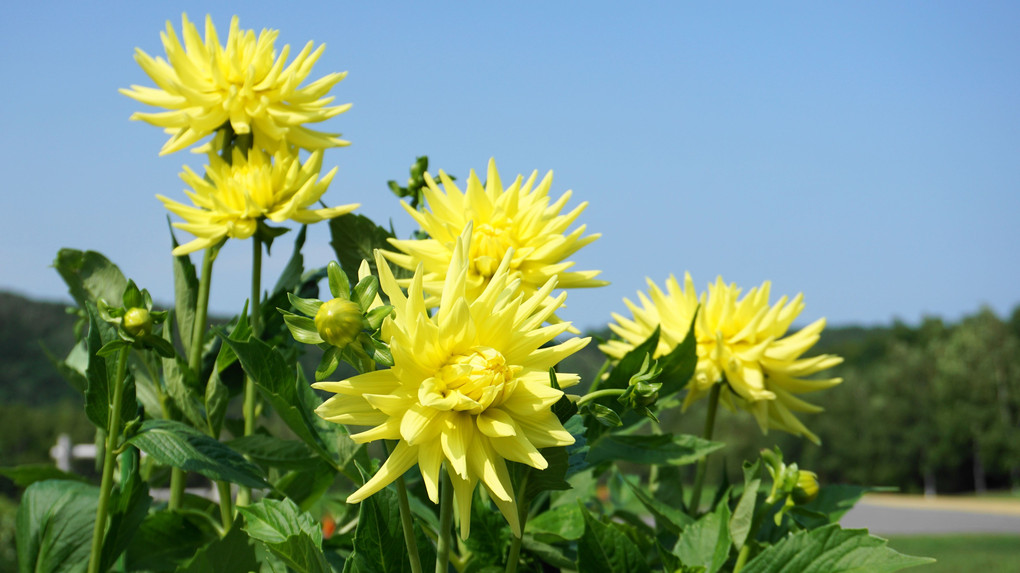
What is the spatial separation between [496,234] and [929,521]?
21.4 m

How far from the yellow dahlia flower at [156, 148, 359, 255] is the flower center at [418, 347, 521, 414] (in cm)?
47

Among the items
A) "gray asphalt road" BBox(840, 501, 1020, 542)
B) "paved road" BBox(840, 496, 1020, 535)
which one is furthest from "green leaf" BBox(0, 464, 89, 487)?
"gray asphalt road" BBox(840, 501, 1020, 542)

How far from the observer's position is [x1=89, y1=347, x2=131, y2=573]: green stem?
0.83m

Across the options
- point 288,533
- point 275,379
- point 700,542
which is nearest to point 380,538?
point 288,533

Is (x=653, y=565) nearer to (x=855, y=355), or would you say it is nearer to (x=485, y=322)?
(x=485, y=322)

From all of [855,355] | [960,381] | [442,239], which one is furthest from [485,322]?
[855,355]

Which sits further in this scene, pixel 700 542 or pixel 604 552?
pixel 700 542

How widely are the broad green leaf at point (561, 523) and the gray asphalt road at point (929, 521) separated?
1661 cm

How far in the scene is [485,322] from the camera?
62cm

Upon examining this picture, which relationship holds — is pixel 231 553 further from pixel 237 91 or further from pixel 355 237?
pixel 237 91

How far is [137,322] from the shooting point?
2.52 ft

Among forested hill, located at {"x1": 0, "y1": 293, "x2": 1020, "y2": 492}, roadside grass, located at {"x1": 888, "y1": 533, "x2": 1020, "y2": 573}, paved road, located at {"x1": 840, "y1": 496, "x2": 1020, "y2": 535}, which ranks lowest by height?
paved road, located at {"x1": 840, "y1": 496, "x2": 1020, "y2": 535}

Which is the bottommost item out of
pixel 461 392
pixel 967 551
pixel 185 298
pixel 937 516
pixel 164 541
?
pixel 937 516

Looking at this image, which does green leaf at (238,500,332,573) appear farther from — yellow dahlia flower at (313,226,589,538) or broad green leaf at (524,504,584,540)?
broad green leaf at (524,504,584,540)
